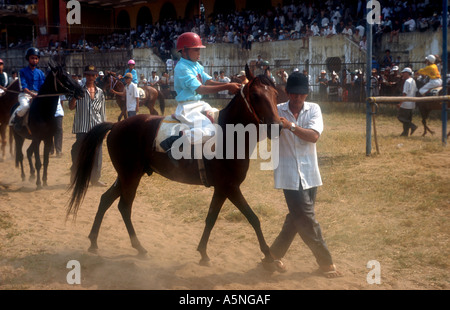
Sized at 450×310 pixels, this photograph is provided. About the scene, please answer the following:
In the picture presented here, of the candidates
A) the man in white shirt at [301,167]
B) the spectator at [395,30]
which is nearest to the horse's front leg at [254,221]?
the man in white shirt at [301,167]

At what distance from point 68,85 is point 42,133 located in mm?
997

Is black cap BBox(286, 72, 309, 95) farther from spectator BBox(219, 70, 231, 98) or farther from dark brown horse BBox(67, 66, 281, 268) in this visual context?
spectator BBox(219, 70, 231, 98)

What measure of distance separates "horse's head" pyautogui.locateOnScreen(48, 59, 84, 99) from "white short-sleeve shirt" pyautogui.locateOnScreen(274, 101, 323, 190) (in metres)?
4.89

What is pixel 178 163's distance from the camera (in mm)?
5078

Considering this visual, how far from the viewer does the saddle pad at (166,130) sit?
16.6ft

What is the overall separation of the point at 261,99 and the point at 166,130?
4.04 ft

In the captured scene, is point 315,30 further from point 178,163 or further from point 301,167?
point 301,167

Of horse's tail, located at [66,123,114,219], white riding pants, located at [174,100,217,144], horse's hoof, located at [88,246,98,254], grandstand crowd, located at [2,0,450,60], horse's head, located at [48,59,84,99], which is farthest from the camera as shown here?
grandstand crowd, located at [2,0,450,60]

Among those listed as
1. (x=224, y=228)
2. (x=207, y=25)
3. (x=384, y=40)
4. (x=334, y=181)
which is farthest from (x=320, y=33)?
(x=224, y=228)

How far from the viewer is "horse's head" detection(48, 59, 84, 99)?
8.27m

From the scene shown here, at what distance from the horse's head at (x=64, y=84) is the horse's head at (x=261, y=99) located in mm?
4623

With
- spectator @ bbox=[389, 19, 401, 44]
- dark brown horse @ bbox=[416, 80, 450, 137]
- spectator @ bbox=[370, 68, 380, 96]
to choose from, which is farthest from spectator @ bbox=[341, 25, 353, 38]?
dark brown horse @ bbox=[416, 80, 450, 137]

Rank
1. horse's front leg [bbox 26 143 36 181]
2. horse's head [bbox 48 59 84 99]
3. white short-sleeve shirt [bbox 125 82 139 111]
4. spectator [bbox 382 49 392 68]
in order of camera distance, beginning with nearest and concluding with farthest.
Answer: horse's head [bbox 48 59 84 99], horse's front leg [bbox 26 143 36 181], white short-sleeve shirt [bbox 125 82 139 111], spectator [bbox 382 49 392 68]

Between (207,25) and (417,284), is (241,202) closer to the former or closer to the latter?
(417,284)
